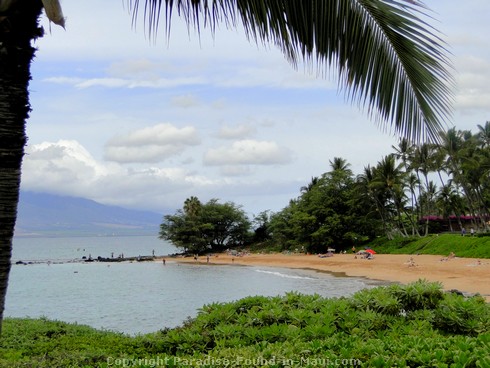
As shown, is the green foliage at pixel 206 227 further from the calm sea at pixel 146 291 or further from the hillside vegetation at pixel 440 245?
the hillside vegetation at pixel 440 245

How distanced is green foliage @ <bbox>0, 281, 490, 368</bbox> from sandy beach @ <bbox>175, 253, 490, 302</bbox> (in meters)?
17.8

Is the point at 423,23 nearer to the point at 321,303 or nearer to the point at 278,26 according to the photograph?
the point at 278,26

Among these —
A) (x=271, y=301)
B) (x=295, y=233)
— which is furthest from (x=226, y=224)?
(x=271, y=301)

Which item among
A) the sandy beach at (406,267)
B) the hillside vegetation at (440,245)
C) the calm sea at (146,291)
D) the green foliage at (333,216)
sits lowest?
the calm sea at (146,291)

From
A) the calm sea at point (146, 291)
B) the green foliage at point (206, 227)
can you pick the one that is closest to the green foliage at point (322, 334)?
the calm sea at point (146, 291)

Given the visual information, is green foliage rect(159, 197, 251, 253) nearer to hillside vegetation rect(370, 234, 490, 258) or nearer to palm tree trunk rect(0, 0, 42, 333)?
hillside vegetation rect(370, 234, 490, 258)

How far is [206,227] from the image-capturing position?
6694cm

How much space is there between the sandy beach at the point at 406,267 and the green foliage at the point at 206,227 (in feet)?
45.8

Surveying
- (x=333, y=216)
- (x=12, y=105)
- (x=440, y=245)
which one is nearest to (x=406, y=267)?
(x=440, y=245)

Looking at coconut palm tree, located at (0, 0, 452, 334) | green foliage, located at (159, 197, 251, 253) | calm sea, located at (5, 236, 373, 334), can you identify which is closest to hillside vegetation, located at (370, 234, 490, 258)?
calm sea, located at (5, 236, 373, 334)

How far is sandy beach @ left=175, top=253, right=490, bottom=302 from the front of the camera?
26.9m

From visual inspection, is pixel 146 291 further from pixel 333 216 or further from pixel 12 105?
pixel 12 105

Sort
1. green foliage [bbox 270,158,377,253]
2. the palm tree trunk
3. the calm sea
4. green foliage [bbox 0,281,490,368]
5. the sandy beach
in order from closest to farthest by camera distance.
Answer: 1. the palm tree trunk
2. green foliage [bbox 0,281,490,368]
3. the calm sea
4. the sandy beach
5. green foliage [bbox 270,158,377,253]

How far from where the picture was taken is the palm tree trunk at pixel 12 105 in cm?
294
